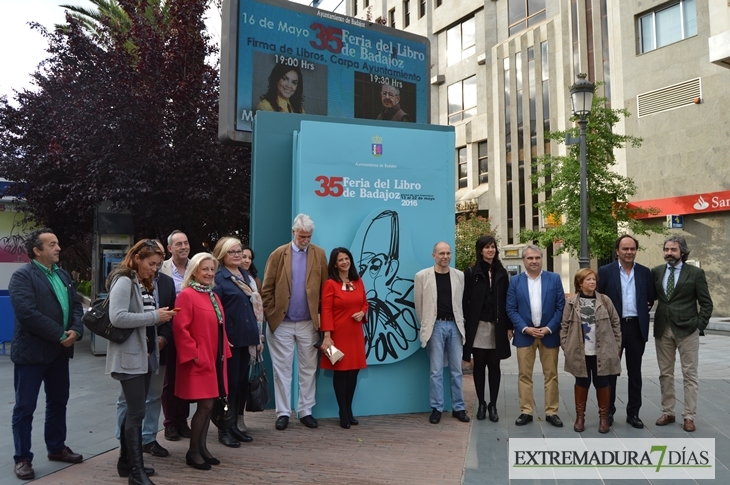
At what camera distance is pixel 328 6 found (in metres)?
48.7

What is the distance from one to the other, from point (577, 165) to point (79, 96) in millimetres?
14242

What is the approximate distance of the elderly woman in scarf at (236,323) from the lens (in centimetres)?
555

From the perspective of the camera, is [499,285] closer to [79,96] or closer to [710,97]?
[79,96]

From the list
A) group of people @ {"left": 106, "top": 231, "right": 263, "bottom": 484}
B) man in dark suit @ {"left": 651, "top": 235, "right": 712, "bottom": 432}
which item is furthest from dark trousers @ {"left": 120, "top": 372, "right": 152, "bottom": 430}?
man in dark suit @ {"left": 651, "top": 235, "right": 712, "bottom": 432}

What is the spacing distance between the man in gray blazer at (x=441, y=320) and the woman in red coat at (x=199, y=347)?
7.72 ft

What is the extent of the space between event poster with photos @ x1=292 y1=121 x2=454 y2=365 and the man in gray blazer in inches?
13.0

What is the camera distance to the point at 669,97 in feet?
72.0

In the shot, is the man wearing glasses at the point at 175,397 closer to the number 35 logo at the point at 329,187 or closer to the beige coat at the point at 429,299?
the number 35 logo at the point at 329,187

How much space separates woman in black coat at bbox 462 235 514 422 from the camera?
6523 millimetres

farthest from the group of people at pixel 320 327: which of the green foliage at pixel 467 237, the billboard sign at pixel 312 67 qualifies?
the green foliage at pixel 467 237

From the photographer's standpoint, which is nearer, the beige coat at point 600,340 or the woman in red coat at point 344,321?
the beige coat at point 600,340

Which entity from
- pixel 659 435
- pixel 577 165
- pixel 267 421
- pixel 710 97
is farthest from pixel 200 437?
pixel 710 97

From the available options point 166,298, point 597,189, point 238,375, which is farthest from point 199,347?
point 597,189

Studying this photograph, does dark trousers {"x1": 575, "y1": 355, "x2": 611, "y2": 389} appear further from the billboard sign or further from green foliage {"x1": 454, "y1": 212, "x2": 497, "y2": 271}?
green foliage {"x1": 454, "y1": 212, "x2": 497, "y2": 271}
